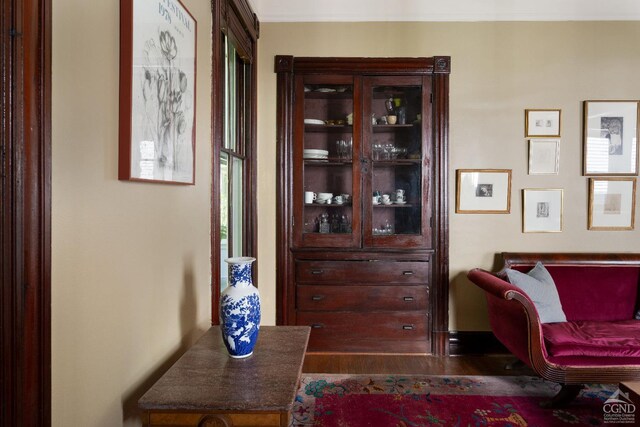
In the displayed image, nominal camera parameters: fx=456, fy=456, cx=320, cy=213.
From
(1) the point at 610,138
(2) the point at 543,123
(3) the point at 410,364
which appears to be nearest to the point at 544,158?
(2) the point at 543,123

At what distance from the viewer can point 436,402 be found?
2719mm

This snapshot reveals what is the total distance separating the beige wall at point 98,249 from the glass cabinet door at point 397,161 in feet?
6.83

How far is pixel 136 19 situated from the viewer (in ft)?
4.57

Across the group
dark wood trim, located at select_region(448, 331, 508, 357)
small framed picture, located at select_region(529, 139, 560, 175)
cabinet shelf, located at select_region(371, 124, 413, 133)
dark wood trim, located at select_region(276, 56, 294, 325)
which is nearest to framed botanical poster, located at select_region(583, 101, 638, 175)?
small framed picture, located at select_region(529, 139, 560, 175)

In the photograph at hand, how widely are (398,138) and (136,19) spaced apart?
99.2 inches

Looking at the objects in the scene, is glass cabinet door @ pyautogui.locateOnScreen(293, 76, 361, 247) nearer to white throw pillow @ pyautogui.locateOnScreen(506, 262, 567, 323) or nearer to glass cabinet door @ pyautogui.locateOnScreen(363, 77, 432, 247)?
glass cabinet door @ pyautogui.locateOnScreen(363, 77, 432, 247)

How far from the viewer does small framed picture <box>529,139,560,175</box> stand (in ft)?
11.8

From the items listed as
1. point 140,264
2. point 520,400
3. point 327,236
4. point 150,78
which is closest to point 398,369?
point 520,400

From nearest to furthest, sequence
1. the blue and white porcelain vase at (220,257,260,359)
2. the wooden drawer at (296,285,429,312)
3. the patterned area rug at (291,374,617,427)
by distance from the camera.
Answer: the blue and white porcelain vase at (220,257,260,359) < the patterned area rug at (291,374,617,427) < the wooden drawer at (296,285,429,312)

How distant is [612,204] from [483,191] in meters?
1.02

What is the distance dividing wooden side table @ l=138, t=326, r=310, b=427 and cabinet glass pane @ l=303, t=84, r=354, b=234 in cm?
202

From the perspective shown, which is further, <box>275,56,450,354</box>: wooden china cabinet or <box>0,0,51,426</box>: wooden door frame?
<box>275,56,450,354</box>: wooden china cabinet

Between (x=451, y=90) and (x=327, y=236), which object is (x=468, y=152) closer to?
(x=451, y=90)

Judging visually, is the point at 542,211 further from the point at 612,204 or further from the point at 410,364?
the point at 410,364
